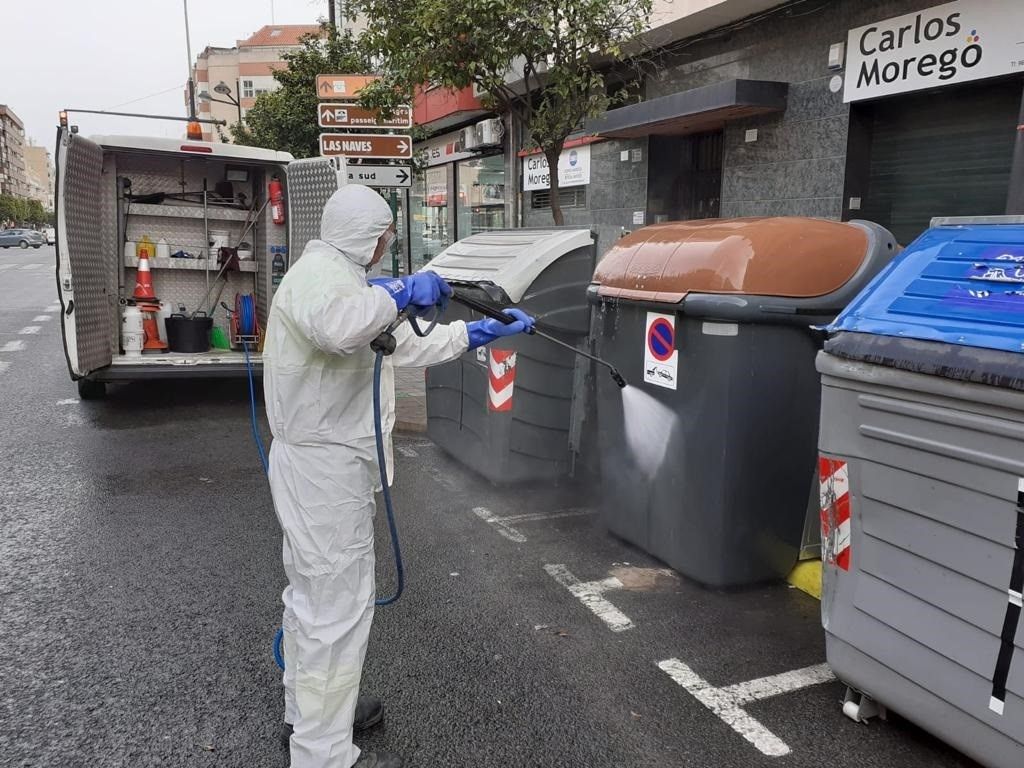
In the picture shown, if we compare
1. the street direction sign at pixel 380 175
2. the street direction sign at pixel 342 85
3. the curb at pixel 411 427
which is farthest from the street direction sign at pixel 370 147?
the curb at pixel 411 427

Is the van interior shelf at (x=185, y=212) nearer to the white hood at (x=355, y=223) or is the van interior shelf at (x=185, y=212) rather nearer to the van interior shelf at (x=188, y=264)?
the van interior shelf at (x=188, y=264)

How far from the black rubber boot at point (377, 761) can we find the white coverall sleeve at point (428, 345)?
1227 mm

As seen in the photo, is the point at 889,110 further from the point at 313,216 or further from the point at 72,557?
the point at 72,557

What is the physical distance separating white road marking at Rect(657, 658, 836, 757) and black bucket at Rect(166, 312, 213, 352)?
617 centimetres

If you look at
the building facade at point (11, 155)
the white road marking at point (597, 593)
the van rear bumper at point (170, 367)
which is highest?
the building facade at point (11, 155)

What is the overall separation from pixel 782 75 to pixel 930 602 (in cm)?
800

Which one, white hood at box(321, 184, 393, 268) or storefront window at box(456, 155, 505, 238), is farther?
storefront window at box(456, 155, 505, 238)

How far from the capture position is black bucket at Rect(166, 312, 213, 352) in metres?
7.86

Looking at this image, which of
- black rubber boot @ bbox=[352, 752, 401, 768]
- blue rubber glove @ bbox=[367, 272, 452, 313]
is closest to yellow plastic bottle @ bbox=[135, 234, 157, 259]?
blue rubber glove @ bbox=[367, 272, 452, 313]

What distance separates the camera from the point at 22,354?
422 inches

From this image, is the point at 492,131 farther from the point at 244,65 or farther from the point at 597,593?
the point at 244,65

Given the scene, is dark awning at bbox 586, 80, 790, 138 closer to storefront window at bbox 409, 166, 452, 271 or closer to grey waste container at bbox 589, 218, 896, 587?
grey waste container at bbox 589, 218, 896, 587

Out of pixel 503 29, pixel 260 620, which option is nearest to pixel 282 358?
pixel 260 620

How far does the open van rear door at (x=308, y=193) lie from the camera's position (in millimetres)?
7070
